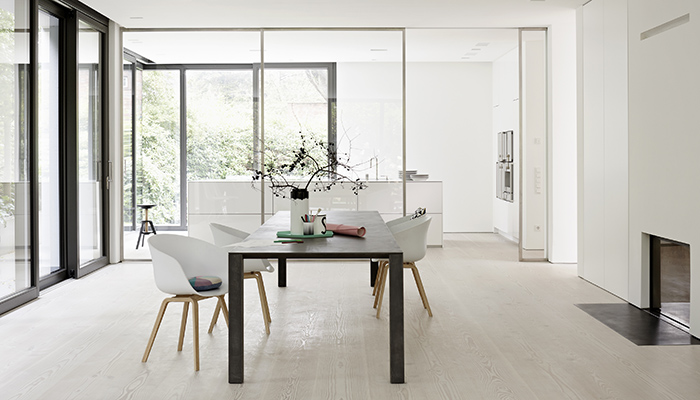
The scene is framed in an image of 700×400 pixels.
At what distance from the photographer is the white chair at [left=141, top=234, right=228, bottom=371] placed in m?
3.57

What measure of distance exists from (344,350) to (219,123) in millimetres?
4145

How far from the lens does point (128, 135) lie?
7.35 metres

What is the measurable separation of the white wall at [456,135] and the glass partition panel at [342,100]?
9.06 feet

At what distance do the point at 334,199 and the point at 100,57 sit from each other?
122 inches

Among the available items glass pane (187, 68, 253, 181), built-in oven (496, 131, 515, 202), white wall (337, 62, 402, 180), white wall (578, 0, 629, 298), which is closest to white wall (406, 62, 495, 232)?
built-in oven (496, 131, 515, 202)

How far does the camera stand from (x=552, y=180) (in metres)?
7.27

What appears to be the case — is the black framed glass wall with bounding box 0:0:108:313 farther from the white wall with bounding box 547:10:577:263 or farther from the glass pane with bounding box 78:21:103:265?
the white wall with bounding box 547:10:577:263

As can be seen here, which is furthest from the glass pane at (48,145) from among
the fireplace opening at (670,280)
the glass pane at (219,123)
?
the fireplace opening at (670,280)

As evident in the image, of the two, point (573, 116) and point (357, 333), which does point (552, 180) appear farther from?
point (357, 333)

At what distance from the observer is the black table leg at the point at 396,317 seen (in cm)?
327

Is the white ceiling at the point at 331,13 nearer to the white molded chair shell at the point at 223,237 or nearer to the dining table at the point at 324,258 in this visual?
the white molded chair shell at the point at 223,237

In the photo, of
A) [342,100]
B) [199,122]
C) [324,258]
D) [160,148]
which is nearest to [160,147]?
[160,148]

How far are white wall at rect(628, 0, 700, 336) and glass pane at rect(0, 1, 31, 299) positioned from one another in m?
5.00

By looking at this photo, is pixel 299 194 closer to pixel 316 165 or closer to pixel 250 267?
pixel 250 267
